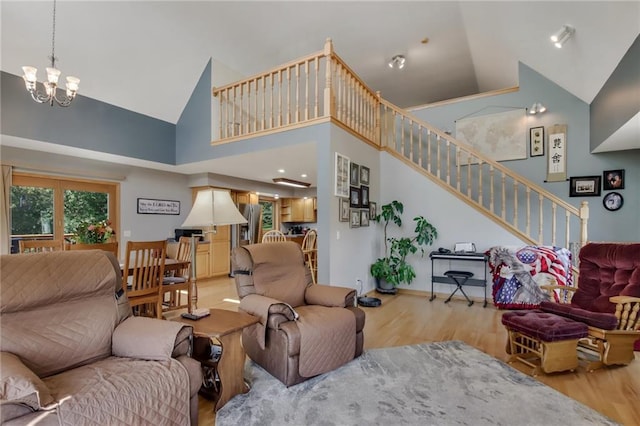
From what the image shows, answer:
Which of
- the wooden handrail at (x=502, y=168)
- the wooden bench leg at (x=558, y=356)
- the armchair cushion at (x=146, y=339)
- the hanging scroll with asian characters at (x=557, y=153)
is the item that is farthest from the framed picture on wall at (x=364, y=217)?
the hanging scroll with asian characters at (x=557, y=153)

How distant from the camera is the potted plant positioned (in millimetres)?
4785

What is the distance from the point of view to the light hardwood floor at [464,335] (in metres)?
2.04

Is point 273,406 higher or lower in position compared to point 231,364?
lower

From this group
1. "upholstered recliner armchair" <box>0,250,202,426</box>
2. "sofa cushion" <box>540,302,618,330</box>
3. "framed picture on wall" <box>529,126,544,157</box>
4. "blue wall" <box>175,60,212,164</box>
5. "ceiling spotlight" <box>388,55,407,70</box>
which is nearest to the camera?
"upholstered recliner armchair" <box>0,250,202,426</box>

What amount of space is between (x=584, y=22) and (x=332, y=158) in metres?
3.14

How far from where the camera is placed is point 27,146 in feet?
13.9

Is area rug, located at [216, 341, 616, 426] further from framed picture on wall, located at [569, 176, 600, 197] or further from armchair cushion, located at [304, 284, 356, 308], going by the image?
framed picture on wall, located at [569, 176, 600, 197]

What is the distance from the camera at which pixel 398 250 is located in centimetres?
504

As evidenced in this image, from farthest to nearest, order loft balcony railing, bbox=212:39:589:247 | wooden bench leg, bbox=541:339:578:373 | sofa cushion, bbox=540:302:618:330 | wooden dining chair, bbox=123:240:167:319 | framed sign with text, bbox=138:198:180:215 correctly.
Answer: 1. framed sign with text, bbox=138:198:180:215
2. loft balcony railing, bbox=212:39:589:247
3. wooden dining chair, bbox=123:240:167:319
4. sofa cushion, bbox=540:302:618:330
5. wooden bench leg, bbox=541:339:578:373

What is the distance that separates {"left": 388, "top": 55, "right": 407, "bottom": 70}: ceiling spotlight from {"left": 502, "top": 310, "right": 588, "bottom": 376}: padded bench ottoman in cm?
511

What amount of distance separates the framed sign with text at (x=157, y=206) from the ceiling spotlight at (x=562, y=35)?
6.67 metres

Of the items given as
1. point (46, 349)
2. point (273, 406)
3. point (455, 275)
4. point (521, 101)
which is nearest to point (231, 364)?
point (273, 406)

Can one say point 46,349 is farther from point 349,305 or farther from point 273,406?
point 349,305

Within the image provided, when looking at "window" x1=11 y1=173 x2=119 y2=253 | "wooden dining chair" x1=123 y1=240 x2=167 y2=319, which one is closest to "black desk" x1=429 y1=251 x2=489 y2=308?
"wooden dining chair" x1=123 y1=240 x2=167 y2=319
